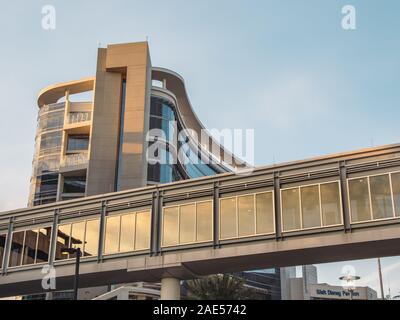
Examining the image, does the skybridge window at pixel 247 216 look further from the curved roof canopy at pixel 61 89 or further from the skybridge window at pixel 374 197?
the curved roof canopy at pixel 61 89

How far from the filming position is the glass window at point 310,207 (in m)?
26.5

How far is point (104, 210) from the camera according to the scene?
3288cm

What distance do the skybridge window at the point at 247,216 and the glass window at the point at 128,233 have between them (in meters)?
5.52

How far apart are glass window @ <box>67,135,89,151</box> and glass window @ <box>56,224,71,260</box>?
4870 centimetres

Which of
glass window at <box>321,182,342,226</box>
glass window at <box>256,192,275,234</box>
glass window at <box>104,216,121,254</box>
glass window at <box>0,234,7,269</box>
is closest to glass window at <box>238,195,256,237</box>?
glass window at <box>256,192,275,234</box>

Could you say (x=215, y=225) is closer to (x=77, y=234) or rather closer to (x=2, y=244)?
(x=77, y=234)

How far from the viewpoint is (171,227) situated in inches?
1186

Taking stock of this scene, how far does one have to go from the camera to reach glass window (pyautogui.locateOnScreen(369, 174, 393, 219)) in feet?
81.9

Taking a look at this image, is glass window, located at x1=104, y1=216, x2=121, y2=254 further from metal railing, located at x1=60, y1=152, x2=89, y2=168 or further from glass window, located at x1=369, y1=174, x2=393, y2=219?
metal railing, located at x1=60, y1=152, x2=89, y2=168

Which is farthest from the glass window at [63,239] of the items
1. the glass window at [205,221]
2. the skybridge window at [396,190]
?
the skybridge window at [396,190]

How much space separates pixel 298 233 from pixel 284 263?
348 centimetres

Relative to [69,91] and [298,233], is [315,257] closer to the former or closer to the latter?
[298,233]
